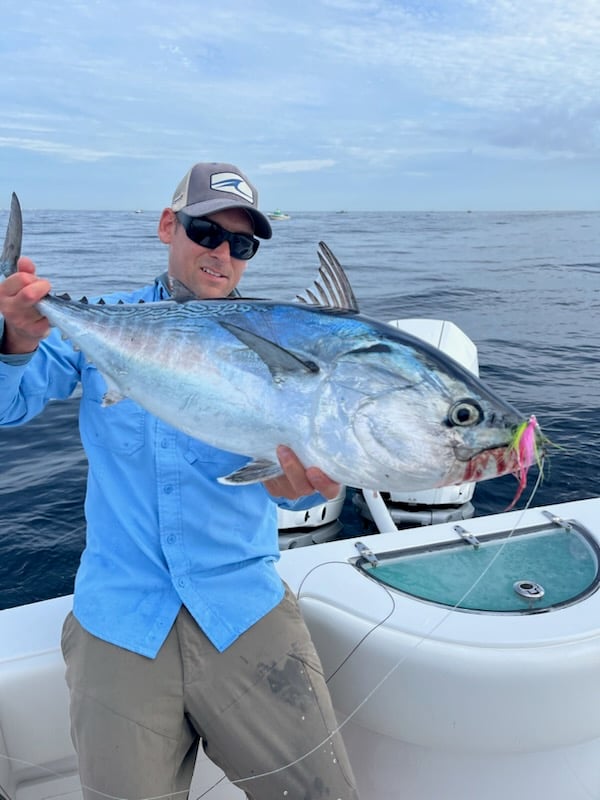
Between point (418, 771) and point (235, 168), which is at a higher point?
point (235, 168)

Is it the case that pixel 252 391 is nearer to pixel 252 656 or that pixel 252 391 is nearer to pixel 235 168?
pixel 252 656

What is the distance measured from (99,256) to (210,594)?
89.7ft

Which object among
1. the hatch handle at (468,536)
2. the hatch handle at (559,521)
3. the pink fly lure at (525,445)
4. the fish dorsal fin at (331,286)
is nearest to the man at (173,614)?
the fish dorsal fin at (331,286)

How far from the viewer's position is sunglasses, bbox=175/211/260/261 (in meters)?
2.40

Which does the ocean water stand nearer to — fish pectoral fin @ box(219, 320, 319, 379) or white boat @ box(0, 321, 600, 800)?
white boat @ box(0, 321, 600, 800)

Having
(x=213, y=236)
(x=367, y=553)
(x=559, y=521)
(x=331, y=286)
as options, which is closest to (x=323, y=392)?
(x=331, y=286)

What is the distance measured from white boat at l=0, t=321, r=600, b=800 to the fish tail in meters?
1.44

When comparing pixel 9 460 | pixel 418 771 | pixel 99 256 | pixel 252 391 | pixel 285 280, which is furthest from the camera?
pixel 99 256

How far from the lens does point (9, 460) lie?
281 inches

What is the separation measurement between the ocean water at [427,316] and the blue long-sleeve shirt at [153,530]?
9.73 feet

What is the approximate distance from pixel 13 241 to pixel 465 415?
1551 millimetres

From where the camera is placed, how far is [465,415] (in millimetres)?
1458

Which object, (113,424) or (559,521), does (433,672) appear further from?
(113,424)

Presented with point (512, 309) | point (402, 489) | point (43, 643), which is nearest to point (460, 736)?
point (402, 489)
